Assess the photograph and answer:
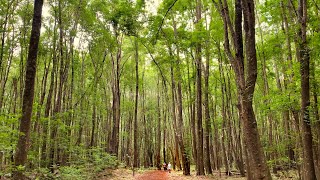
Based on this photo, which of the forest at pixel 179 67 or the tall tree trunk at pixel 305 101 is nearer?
the forest at pixel 179 67

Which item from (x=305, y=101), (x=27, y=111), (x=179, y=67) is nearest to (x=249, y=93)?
(x=305, y=101)

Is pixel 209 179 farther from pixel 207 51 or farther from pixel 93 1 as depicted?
pixel 93 1

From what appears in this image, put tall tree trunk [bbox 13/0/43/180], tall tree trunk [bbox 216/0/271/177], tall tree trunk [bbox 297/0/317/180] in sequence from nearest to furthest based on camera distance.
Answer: tall tree trunk [bbox 216/0/271/177]
tall tree trunk [bbox 13/0/43/180]
tall tree trunk [bbox 297/0/317/180]

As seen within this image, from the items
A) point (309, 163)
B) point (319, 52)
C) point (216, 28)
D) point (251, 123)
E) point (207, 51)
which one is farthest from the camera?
point (207, 51)

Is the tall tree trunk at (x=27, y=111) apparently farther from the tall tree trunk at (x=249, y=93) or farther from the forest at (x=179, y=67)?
the tall tree trunk at (x=249, y=93)

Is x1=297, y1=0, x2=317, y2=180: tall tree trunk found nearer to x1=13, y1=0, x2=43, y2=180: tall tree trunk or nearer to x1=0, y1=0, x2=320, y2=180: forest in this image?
x1=0, y1=0, x2=320, y2=180: forest

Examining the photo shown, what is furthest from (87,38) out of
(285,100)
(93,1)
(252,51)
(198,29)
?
(252,51)

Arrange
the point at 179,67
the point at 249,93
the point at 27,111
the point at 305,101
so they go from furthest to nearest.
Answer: the point at 179,67
the point at 305,101
the point at 27,111
the point at 249,93

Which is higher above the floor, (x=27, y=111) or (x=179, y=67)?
(x=179, y=67)

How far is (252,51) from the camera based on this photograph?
5203 mm

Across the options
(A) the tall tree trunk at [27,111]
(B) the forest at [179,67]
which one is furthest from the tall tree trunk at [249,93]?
(A) the tall tree trunk at [27,111]

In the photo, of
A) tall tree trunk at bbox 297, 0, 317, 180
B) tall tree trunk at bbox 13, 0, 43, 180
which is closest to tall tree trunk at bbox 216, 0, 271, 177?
tall tree trunk at bbox 297, 0, 317, 180

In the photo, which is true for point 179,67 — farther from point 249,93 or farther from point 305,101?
point 249,93

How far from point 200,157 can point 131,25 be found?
9114 mm
